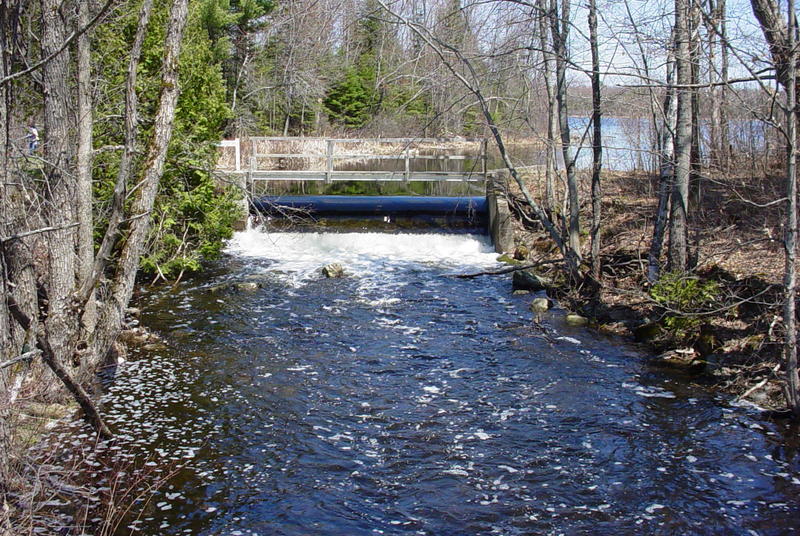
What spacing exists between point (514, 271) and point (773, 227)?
14.3 feet

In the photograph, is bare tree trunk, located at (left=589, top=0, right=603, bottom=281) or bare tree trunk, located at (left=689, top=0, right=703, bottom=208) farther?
bare tree trunk, located at (left=589, top=0, right=603, bottom=281)

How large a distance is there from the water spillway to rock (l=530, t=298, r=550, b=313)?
5322 millimetres

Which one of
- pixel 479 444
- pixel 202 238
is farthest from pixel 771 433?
pixel 202 238

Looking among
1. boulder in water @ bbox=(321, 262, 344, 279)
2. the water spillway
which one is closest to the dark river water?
boulder in water @ bbox=(321, 262, 344, 279)

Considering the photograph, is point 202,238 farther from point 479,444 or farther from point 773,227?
point 773,227

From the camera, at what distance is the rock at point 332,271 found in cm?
1432

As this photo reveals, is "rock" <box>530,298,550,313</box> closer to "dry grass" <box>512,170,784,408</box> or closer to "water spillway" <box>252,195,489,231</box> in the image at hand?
"dry grass" <box>512,170,784,408</box>

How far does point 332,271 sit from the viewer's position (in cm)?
1435

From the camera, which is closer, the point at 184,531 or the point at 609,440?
the point at 184,531

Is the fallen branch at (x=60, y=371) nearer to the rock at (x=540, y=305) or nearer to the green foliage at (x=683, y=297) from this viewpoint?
the green foliage at (x=683, y=297)

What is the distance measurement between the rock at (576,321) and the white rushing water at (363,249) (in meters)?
4.02

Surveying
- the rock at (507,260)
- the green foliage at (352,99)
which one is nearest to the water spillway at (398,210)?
the rock at (507,260)

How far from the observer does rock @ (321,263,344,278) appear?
47.0 ft

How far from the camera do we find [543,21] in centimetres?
1262
